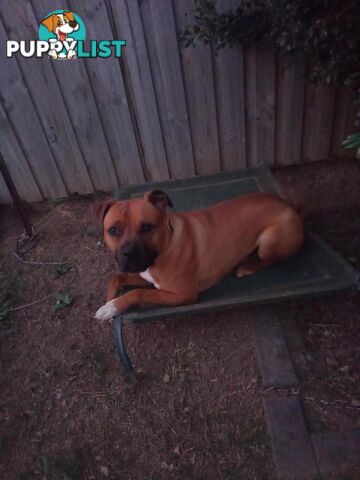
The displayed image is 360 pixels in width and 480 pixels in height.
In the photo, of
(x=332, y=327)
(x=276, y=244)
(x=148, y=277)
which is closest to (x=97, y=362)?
(x=148, y=277)

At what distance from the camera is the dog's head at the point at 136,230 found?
2.49 meters

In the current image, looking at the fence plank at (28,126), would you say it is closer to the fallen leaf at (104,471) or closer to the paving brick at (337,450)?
the fallen leaf at (104,471)

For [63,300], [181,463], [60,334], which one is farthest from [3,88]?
[181,463]

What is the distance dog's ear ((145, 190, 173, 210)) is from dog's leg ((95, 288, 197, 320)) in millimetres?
662

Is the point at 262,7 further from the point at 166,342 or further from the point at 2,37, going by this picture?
the point at 166,342

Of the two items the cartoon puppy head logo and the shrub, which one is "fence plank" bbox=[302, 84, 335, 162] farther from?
the cartoon puppy head logo

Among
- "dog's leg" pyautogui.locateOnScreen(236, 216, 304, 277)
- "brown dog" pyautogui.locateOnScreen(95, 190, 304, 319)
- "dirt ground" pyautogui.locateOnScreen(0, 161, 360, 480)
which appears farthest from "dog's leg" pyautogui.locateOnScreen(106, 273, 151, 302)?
"dog's leg" pyautogui.locateOnScreen(236, 216, 304, 277)

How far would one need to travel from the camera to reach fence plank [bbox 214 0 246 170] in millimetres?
4035

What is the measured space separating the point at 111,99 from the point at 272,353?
10.9ft

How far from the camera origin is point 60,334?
3420 mm

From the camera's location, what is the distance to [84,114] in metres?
4.40

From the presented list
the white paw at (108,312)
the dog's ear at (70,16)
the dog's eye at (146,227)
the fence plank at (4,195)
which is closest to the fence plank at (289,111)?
the dog's ear at (70,16)

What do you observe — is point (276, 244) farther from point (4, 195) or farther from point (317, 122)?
point (4, 195)

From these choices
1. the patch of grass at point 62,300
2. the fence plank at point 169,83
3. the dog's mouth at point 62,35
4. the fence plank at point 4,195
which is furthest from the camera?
the fence plank at point 4,195
